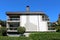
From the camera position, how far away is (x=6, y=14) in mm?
48062

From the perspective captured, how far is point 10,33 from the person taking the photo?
45.9 m

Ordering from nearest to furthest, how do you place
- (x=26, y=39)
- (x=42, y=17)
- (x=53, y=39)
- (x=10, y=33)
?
(x=26, y=39), (x=53, y=39), (x=10, y=33), (x=42, y=17)

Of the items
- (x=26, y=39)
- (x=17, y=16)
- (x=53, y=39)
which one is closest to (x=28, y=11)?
(x=17, y=16)

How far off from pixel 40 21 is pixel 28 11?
4.50m

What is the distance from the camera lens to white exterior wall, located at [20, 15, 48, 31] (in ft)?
155

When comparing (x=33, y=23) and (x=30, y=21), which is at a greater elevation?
(x=30, y=21)

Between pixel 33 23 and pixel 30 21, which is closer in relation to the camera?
pixel 33 23

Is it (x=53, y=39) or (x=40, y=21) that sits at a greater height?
(x=40, y=21)

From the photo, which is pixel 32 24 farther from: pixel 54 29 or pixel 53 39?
pixel 53 39

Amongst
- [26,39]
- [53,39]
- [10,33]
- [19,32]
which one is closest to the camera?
[26,39]

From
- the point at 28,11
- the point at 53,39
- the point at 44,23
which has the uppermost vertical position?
the point at 28,11

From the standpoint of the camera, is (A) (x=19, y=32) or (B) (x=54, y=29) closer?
(A) (x=19, y=32)

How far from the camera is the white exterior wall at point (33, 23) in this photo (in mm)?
47281

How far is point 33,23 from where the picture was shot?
47656mm
